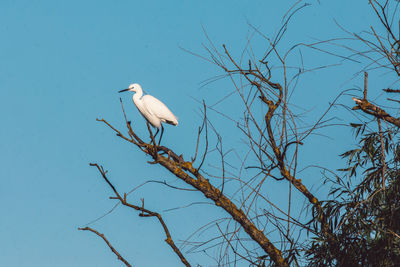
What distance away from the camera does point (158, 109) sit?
239 inches

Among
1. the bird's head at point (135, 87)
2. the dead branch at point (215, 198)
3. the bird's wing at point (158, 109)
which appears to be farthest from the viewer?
the bird's head at point (135, 87)

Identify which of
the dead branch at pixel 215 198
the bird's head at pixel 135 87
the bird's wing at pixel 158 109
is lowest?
the dead branch at pixel 215 198

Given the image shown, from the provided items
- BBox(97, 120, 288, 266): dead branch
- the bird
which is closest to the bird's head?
the bird

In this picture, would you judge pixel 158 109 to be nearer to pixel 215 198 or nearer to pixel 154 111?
pixel 154 111

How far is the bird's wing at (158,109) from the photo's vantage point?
20.0 ft

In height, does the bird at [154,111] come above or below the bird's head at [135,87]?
below

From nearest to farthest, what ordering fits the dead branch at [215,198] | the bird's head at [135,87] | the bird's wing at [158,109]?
the dead branch at [215,198] → the bird's wing at [158,109] → the bird's head at [135,87]

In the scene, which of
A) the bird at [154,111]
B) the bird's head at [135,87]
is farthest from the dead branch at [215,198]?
the bird's head at [135,87]

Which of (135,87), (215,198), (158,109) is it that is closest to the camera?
(215,198)

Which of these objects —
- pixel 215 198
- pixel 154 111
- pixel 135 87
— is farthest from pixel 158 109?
pixel 215 198

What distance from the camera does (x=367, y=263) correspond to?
3018mm

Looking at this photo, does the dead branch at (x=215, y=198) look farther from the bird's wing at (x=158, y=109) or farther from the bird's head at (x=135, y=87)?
the bird's head at (x=135, y=87)

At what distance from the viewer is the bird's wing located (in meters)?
6.08

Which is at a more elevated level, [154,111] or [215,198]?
[154,111]
